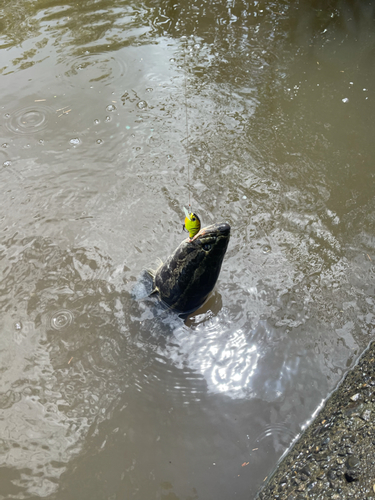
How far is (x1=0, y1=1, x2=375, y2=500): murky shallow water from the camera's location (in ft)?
9.09

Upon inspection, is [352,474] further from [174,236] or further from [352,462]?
[174,236]

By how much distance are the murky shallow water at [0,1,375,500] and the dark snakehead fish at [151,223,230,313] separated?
263mm

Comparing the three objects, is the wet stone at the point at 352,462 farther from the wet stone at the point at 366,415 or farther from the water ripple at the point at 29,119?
the water ripple at the point at 29,119

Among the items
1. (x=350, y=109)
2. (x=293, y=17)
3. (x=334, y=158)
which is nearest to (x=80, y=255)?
(x=334, y=158)

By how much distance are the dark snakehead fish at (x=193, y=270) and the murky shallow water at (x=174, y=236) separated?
26cm

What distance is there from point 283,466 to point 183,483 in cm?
76

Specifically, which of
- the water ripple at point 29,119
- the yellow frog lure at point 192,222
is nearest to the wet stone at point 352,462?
the yellow frog lure at point 192,222

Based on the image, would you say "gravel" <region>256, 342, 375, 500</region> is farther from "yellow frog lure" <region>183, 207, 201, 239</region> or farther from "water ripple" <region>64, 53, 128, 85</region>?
"water ripple" <region>64, 53, 128, 85</region>

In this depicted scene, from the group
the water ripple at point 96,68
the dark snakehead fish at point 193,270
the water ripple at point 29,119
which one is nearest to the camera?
the dark snakehead fish at point 193,270

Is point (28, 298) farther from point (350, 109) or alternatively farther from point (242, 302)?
point (350, 109)

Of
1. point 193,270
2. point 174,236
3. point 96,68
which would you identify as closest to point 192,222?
point 193,270

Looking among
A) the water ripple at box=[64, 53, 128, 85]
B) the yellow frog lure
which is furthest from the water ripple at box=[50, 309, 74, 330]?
the water ripple at box=[64, 53, 128, 85]

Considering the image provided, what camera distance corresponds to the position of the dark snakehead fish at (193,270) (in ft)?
8.45

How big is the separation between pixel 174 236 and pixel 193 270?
1040 millimetres
